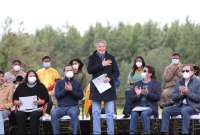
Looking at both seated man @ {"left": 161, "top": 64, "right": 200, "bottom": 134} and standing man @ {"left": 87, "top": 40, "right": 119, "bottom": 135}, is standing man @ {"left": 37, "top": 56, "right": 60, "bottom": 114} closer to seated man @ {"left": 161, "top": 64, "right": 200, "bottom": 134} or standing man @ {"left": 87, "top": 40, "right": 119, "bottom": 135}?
standing man @ {"left": 87, "top": 40, "right": 119, "bottom": 135}

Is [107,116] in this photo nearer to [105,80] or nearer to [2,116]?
[105,80]

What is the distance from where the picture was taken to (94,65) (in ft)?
37.9

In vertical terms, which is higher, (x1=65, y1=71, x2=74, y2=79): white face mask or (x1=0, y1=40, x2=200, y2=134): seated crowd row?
(x1=65, y1=71, x2=74, y2=79): white face mask

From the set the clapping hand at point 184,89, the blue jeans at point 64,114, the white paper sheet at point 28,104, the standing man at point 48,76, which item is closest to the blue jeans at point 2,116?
the white paper sheet at point 28,104

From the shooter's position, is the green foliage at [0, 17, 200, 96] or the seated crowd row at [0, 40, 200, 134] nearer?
the seated crowd row at [0, 40, 200, 134]

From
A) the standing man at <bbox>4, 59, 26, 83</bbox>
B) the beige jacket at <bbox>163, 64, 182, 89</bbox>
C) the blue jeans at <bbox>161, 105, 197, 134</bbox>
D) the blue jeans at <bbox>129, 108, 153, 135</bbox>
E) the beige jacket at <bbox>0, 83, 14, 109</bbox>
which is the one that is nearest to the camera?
the blue jeans at <bbox>161, 105, 197, 134</bbox>

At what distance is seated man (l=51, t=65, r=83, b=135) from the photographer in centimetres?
1178

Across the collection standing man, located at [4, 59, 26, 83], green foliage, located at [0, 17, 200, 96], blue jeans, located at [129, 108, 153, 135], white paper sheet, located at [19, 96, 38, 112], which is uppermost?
green foliage, located at [0, 17, 200, 96]

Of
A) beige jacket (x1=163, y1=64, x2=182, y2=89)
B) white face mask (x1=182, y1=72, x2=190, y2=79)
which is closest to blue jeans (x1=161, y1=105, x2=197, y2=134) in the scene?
white face mask (x1=182, y1=72, x2=190, y2=79)

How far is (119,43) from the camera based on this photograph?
58.8 meters

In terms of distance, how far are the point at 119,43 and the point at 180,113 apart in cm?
4720

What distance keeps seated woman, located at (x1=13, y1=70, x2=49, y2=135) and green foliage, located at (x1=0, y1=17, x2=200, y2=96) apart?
3261cm

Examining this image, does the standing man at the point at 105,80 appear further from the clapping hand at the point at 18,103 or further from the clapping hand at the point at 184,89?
the clapping hand at the point at 18,103

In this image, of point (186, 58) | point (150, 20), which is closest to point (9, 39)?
point (186, 58)
